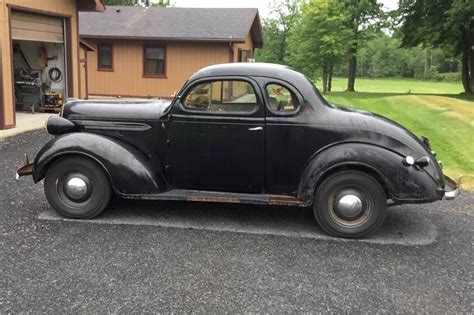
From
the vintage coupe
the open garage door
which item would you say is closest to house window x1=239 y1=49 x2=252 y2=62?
the open garage door

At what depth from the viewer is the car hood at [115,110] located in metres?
5.84

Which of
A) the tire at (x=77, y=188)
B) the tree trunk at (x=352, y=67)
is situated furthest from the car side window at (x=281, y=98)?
the tree trunk at (x=352, y=67)

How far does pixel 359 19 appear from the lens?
3997 centimetres

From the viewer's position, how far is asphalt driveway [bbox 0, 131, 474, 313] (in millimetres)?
3939

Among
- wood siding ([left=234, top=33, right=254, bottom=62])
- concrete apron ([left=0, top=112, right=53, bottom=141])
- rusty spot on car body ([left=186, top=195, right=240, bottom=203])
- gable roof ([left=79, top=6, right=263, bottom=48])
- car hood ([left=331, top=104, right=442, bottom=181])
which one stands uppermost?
gable roof ([left=79, top=6, right=263, bottom=48])

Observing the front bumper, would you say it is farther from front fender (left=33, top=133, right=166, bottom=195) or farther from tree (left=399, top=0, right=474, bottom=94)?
tree (left=399, top=0, right=474, bottom=94)

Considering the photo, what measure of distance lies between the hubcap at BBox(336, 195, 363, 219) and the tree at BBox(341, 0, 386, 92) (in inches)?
A: 1295

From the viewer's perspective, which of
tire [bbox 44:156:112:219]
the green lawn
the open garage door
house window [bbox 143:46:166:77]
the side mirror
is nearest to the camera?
the side mirror

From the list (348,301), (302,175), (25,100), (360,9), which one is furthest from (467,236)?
(360,9)

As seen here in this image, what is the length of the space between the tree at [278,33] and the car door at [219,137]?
4461 cm

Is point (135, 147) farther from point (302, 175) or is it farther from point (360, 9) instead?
point (360, 9)

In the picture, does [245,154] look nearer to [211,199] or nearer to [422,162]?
[211,199]

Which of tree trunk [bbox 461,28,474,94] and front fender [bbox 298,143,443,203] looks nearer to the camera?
front fender [bbox 298,143,443,203]

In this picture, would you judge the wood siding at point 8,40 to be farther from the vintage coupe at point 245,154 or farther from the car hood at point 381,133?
the car hood at point 381,133
